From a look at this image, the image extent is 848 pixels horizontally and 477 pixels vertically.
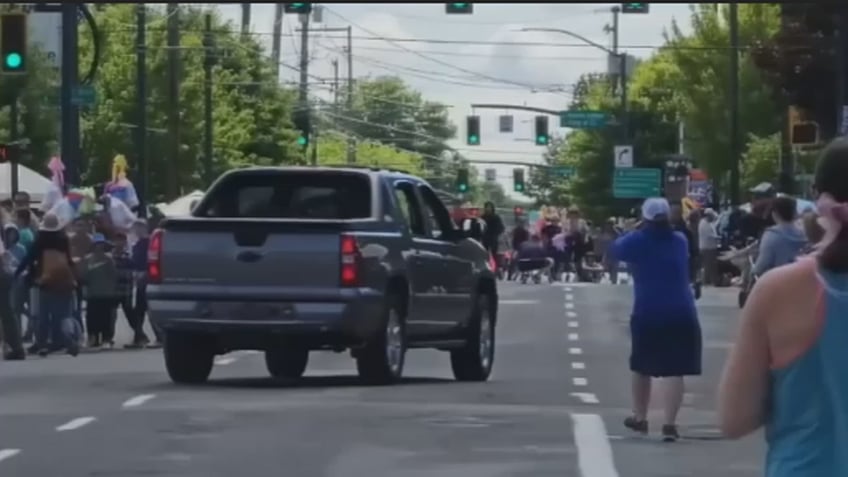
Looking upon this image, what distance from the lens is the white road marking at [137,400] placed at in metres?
19.3

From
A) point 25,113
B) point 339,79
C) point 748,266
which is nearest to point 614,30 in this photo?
point 339,79

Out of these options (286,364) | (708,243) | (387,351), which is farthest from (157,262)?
(708,243)

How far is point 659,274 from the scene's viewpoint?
1647cm

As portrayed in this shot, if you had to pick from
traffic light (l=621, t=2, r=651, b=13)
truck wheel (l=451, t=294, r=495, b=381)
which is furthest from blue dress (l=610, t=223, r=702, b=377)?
traffic light (l=621, t=2, r=651, b=13)

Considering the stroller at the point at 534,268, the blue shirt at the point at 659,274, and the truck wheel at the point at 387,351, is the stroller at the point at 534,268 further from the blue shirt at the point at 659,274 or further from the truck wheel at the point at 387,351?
the blue shirt at the point at 659,274

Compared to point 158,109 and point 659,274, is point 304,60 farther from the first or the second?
point 659,274

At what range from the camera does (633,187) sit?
3578 inches

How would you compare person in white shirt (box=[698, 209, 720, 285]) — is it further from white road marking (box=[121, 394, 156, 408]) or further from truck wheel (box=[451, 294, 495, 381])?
white road marking (box=[121, 394, 156, 408])

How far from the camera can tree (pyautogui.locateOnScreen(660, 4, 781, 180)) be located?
74.1 metres

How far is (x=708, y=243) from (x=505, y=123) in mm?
89541

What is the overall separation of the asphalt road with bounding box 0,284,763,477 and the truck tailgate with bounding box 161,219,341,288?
0.92 metres

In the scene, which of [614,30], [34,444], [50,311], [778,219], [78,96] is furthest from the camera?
[614,30]

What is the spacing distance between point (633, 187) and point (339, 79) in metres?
72.7

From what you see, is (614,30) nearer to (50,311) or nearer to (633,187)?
(633,187)
